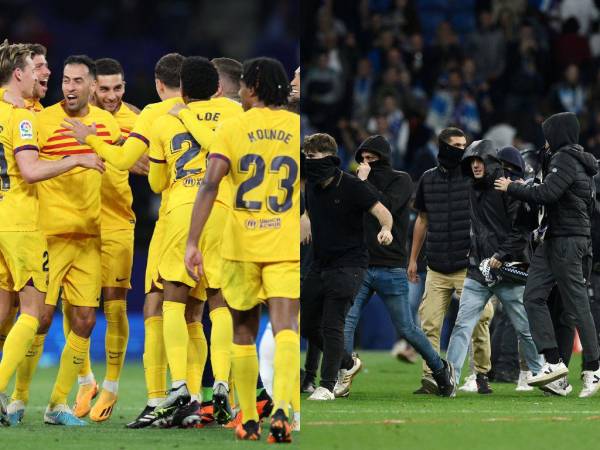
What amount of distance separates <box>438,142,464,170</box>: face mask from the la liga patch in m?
3.72

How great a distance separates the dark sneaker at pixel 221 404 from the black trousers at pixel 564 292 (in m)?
2.74

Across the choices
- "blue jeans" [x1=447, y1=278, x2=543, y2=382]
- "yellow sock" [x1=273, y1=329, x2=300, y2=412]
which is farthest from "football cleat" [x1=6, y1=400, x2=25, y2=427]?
"blue jeans" [x1=447, y1=278, x2=543, y2=382]

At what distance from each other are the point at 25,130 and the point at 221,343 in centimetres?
180

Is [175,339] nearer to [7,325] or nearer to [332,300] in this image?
[7,325]

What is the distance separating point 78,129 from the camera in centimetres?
880

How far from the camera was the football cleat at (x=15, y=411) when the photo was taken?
8852mm

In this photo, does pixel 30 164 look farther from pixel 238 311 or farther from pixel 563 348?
pixel 563 348

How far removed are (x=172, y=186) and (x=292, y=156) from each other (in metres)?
1.41

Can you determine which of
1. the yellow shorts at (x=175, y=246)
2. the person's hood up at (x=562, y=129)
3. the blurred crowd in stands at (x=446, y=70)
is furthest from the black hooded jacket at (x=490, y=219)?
the blurred crowd in stands at (x=446, y=70)

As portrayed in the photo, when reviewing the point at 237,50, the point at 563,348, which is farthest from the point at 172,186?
the point at 237,50

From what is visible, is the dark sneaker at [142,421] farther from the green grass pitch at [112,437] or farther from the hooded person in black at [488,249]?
the hooded person in black at [488,249]

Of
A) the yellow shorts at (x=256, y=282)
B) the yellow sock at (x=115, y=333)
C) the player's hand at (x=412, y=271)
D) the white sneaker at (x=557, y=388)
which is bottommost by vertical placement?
the white sneaker at (x=557, y=388)

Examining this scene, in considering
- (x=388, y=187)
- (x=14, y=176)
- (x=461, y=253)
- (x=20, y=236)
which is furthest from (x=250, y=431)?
(x=461, y=253)

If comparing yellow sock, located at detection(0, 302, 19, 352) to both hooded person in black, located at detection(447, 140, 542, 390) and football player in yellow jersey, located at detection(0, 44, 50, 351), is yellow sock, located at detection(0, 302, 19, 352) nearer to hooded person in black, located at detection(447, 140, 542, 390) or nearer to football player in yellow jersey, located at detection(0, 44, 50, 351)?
football player in yellow jersey, located at detection(0, 44, 50, 351)
